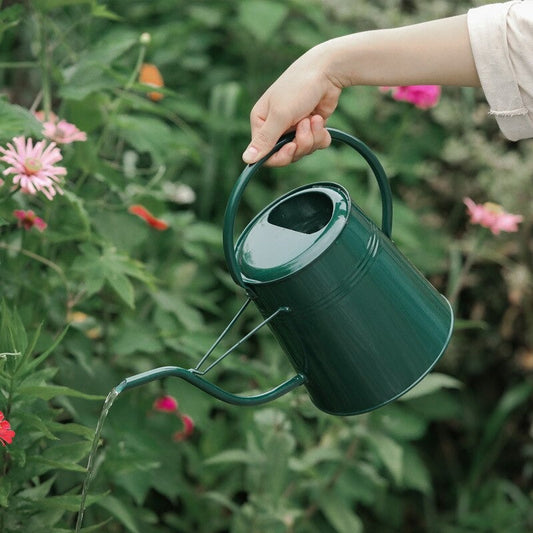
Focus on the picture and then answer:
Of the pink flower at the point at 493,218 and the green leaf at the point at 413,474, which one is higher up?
the pink flower at the point at 493,218

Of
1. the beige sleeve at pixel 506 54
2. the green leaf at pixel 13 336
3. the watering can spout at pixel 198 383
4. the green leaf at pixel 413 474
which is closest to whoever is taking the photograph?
the watering can spout at pixel 198 383

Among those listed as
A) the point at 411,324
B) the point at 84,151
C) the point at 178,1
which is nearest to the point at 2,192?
the point at 84,151

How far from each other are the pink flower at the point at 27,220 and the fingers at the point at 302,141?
0.49 m

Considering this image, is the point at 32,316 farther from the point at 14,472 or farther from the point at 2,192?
the point at 14,472

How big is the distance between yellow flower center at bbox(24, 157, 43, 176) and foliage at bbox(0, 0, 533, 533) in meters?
0.09

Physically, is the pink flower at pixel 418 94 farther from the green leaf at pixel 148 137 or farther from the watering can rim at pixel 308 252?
the watering can rim at pixel 308 252

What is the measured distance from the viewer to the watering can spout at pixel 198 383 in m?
1.14

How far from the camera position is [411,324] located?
4.16ft

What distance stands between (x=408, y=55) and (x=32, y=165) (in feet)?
1.87

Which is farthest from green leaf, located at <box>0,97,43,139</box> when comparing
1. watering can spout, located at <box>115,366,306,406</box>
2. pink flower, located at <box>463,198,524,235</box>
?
pink flower, located at <box>463,198,524,235</box>

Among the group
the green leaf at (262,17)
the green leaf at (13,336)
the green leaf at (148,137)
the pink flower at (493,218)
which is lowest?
the pink flower at (493,218)

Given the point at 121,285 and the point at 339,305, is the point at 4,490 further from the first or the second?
the point at 339,305

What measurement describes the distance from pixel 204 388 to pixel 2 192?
1.78ft

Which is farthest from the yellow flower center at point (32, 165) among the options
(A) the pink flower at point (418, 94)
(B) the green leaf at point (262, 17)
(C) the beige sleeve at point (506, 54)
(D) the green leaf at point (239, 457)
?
(B) the green leaf at point (262, 17)
